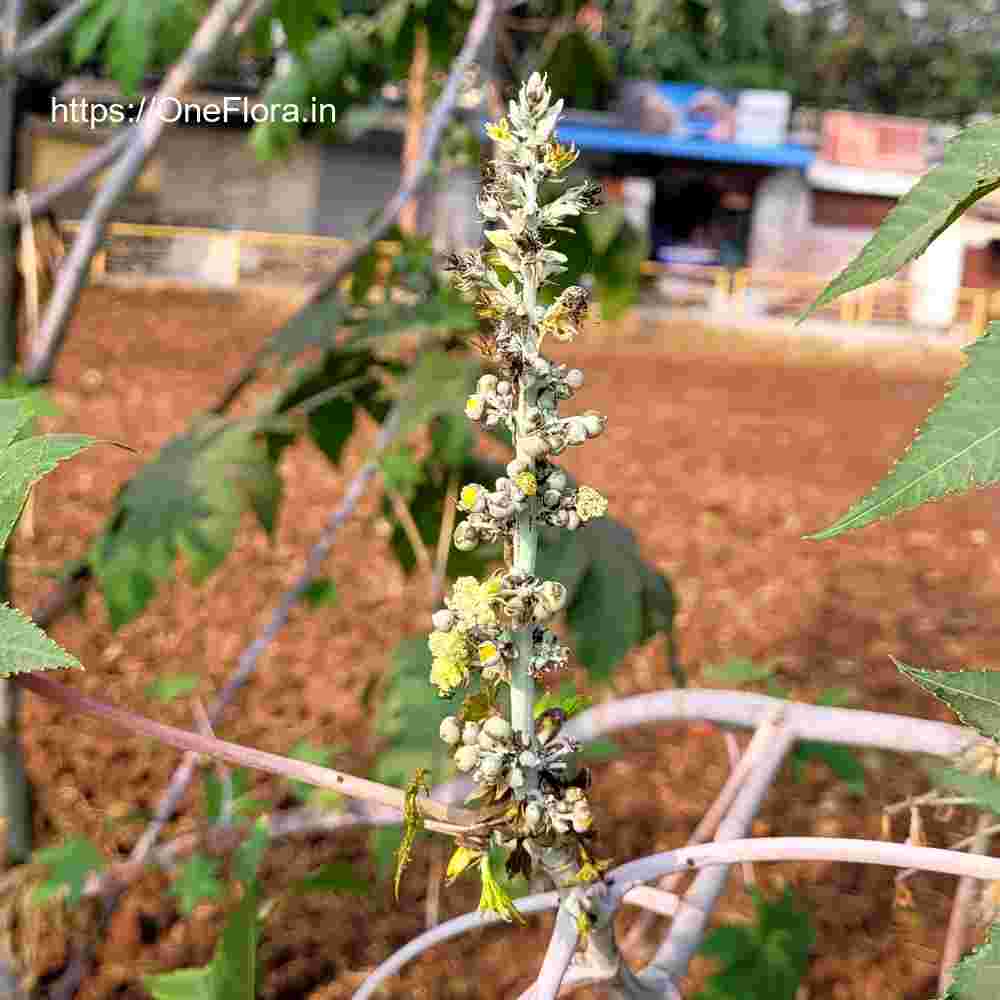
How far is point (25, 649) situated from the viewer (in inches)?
16.7

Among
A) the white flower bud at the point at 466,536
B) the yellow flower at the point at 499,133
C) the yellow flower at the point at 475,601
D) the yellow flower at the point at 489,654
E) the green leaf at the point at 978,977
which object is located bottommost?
the green leaf at the point at 978,977

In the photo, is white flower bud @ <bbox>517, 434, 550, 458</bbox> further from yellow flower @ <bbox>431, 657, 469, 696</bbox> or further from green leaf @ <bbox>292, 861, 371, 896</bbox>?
green leaf @ <bbox>292, 861, 371, 896</bbox>

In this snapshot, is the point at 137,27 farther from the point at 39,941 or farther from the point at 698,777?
the point at 698,777

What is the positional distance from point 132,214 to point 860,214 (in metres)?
10.8

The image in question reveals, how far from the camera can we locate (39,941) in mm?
1733

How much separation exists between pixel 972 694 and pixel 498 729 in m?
0.19

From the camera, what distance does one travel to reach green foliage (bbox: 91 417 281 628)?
1.30 meters

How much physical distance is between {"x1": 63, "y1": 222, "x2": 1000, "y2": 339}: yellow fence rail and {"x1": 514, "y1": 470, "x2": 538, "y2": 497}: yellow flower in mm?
12063

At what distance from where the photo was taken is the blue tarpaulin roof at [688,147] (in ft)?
52.7

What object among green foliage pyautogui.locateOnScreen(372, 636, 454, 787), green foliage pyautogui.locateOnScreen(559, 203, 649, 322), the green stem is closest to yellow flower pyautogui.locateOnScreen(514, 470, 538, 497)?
the green stem

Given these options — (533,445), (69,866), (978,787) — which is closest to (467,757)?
(533,445)

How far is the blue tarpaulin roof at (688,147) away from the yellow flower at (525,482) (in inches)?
647

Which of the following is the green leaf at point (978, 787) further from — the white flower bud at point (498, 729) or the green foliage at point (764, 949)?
the green foliage at point (764, 949)

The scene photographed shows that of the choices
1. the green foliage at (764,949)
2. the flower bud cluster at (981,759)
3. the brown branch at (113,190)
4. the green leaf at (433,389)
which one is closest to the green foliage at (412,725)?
the green leaf at (433,389)
